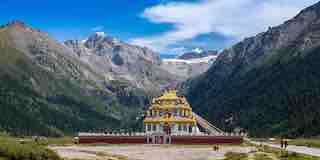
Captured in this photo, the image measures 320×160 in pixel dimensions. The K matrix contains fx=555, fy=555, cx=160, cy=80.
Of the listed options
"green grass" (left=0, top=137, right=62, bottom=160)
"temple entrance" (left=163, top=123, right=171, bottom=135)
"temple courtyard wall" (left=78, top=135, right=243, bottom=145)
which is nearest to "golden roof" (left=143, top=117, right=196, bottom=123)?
"temple entrance" (left=163, top=123, right=171, bottom=135)

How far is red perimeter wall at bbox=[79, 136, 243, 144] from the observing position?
15300 centimetres

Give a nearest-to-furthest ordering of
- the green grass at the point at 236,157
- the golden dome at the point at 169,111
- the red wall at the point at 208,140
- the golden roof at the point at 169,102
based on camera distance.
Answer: the green grass at the point at 236,157 → the red wall at the point at 208,140 → the golden dome at the point at 169,111 → the golden roof at the point at 169,102

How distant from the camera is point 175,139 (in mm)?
154875

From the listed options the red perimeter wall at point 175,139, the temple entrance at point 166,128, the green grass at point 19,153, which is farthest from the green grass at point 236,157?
the temple entrance at point 166,128

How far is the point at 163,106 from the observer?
16512cm

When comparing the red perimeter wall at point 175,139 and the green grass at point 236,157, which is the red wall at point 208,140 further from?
the green grass at point 236,157

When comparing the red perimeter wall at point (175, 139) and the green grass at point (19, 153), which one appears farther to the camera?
the red perimeter wall at point (175, 139)

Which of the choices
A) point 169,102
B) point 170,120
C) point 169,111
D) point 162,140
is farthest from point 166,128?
point 169,102

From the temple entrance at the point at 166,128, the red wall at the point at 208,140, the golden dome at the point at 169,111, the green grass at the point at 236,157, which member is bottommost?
the green grass at the point at 236,157

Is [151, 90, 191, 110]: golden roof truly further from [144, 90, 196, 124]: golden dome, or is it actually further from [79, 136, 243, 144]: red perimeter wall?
[79, 136, 243, 144]: red perimeter wall

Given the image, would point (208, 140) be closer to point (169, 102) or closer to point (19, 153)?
point (169, 102)

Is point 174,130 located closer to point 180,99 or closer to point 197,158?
point 180,99

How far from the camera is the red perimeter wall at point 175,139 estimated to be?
15300cm

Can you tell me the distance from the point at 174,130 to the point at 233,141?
1845 cm
